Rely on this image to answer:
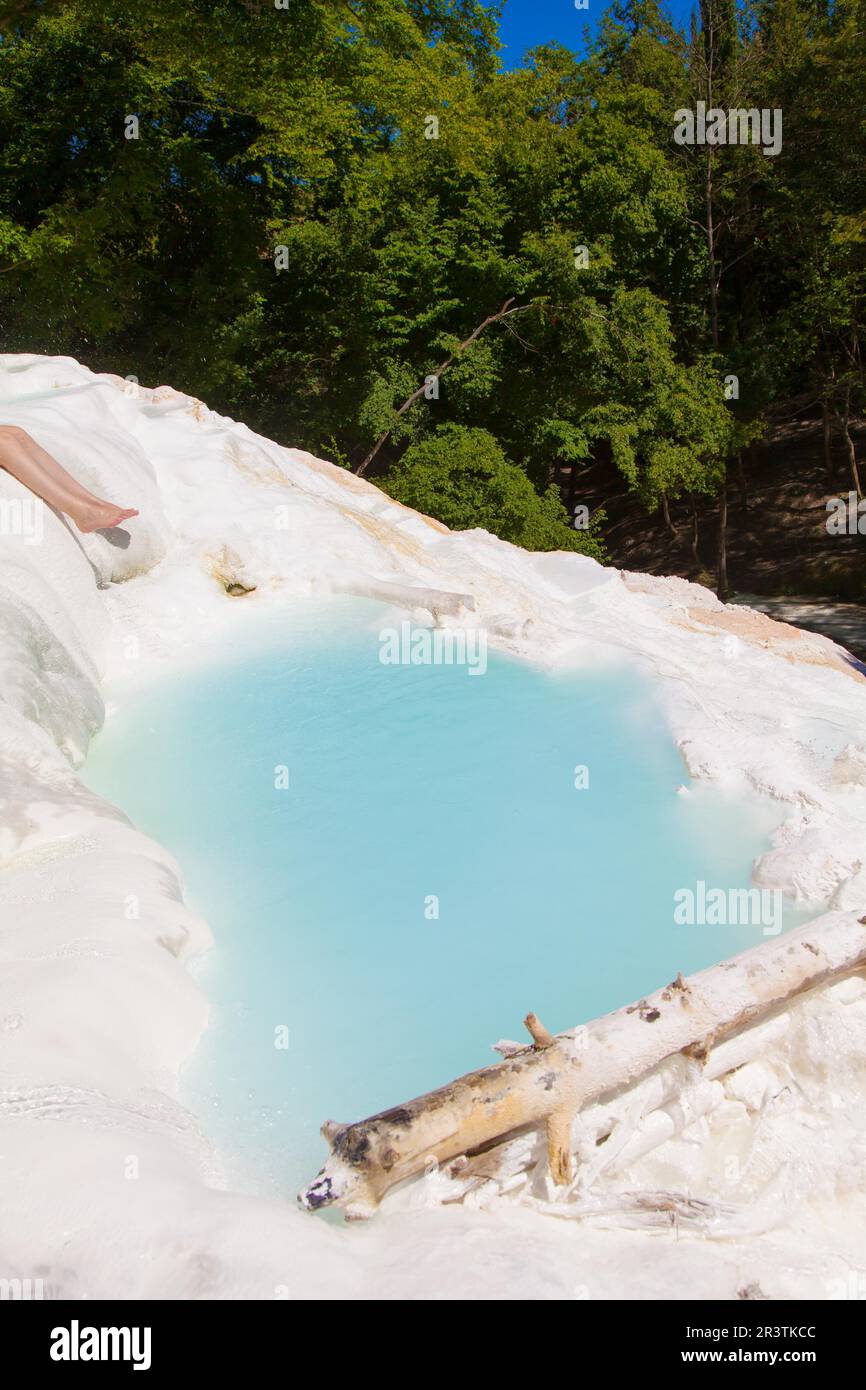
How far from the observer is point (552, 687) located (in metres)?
8.24

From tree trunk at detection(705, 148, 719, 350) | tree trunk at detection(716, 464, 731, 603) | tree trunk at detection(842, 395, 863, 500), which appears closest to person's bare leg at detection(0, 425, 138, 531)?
tree trunk at detection(716, 464, 731, 603)

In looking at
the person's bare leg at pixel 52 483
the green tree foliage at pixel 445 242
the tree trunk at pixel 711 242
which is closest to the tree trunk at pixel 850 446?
the green tree foliage at pixel 445 242

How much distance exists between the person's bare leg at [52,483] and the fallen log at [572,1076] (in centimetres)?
619

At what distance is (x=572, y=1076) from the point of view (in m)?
4.07

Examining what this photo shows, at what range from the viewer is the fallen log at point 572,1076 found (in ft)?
12.3

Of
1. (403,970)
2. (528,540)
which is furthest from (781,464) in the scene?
(403,970)

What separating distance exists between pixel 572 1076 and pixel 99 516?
646 centimetres

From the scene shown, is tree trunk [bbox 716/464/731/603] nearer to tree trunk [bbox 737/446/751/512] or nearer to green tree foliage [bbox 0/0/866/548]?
green tree foliage [bbox 0/0/866/548]

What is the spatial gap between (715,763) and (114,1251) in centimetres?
469

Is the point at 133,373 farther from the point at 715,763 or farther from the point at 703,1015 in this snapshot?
the point at 703,1015

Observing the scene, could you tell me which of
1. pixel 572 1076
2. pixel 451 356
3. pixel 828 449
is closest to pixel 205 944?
pixel 572 1076

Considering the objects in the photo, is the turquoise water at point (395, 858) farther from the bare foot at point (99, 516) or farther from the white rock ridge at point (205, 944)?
the bare foot at point (99, 516)

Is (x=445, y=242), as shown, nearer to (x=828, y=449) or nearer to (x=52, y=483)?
(x=828, y=449)

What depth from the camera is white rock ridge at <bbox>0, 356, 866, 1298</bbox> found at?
3.29 m
